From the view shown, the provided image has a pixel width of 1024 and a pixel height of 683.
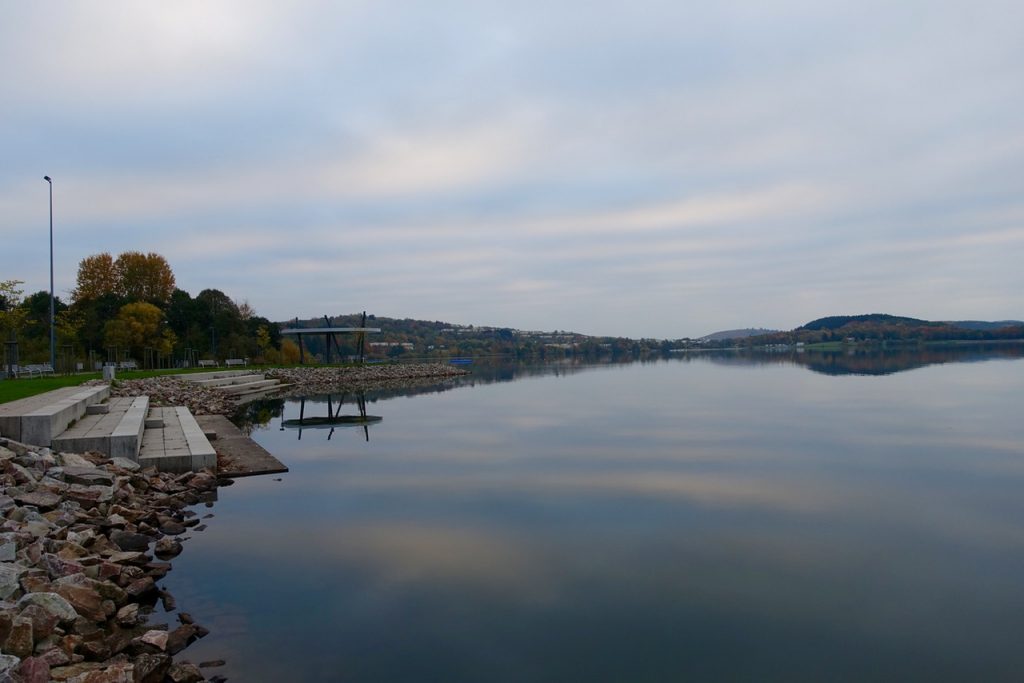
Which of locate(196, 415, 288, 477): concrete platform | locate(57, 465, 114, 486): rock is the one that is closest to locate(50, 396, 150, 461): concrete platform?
locate(196, 415, 288, 477): concrete platform

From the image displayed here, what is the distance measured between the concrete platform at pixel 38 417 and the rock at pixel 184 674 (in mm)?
7511

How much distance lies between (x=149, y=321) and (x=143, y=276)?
1491cm

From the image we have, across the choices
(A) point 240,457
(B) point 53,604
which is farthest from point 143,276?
(B) point 53,604

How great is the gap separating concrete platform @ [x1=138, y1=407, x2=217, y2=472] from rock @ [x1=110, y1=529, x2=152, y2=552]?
13.6 feet

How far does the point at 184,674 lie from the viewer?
5.11 m

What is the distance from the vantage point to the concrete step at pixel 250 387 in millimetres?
35256

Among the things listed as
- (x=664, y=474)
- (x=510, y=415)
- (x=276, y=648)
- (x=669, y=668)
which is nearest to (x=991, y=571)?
(x=669, y=668)

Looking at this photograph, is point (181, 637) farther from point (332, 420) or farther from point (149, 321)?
point (149, 321)

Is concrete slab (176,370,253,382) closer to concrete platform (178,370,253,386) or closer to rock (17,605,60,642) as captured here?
concrete platform (178,370,253,386)

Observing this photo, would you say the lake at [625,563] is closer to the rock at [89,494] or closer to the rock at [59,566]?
the rock at [59,566]

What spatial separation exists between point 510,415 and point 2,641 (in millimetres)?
19498

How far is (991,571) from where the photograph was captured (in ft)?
23.7

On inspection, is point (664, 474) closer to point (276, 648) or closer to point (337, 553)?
point (337, 553)

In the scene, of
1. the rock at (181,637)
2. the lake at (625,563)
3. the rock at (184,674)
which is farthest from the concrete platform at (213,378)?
the rock at (184,674)
